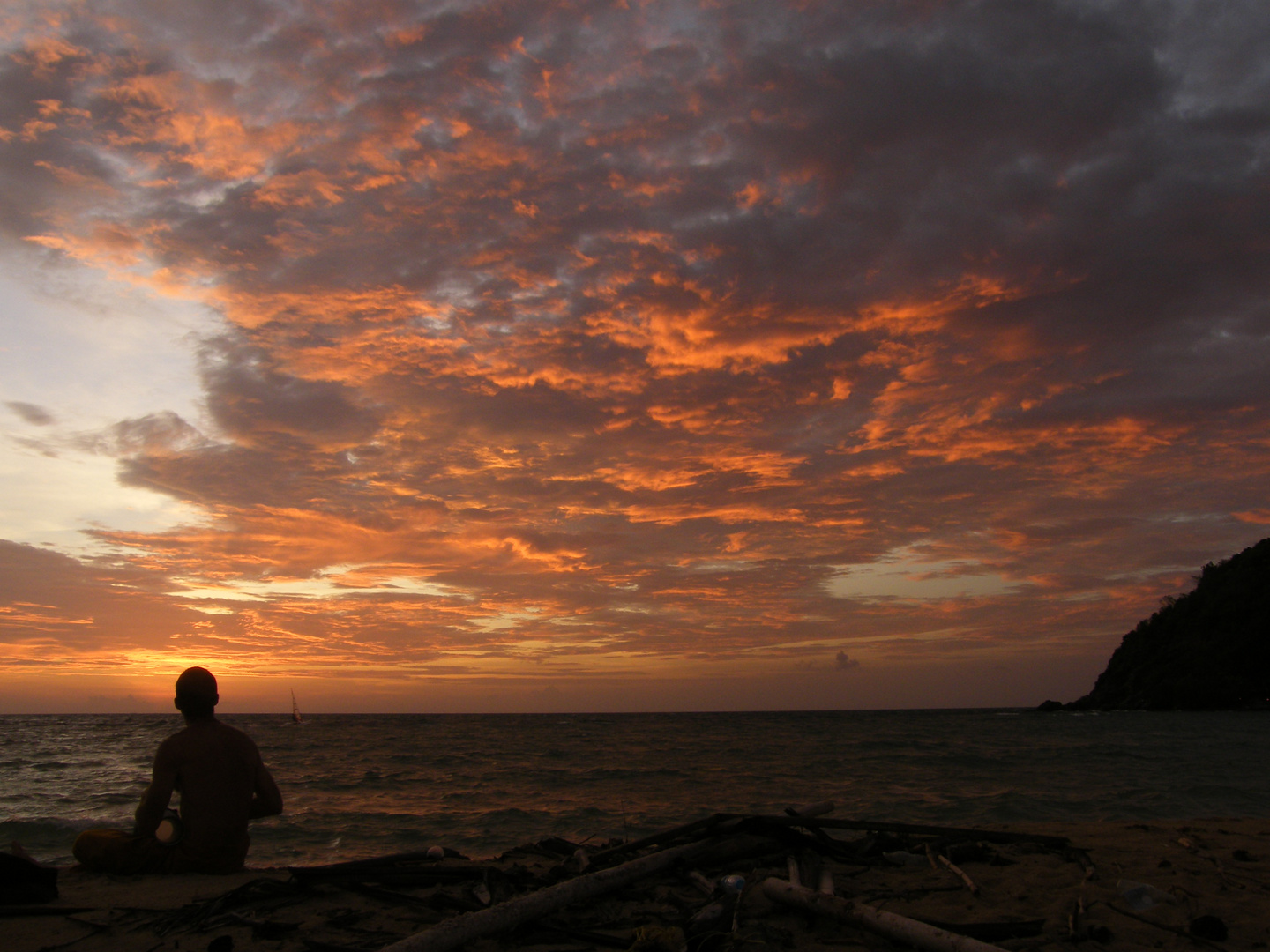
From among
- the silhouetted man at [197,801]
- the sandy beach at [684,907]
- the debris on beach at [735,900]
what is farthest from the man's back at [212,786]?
the debris on beach at [735,900]

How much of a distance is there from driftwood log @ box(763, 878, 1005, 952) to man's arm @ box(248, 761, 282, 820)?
3.86m

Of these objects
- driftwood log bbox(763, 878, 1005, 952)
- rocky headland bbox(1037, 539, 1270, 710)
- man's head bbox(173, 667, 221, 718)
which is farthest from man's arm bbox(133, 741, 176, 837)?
rocky headland bbox(1037, 539, 1270, 710)

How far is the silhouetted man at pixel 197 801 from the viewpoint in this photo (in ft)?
17.8

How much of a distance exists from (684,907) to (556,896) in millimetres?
880

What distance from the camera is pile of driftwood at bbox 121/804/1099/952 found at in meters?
4.21

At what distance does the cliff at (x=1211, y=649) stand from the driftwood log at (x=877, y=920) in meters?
76.3

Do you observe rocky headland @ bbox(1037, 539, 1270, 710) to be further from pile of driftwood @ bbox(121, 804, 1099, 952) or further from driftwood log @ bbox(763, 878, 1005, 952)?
driftwood log @ bbox(763, 878, 1005, 952)

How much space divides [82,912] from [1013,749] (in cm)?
3321

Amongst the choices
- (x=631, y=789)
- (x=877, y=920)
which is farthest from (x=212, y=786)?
(x=631, y=789)

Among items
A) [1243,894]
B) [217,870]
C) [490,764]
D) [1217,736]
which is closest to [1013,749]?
[1217,736]

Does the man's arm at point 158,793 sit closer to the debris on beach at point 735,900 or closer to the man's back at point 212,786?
the man's back at point 212,786

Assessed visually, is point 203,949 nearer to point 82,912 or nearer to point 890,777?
point 82,912

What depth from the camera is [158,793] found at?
17.5 ft

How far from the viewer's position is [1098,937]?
441 cm
